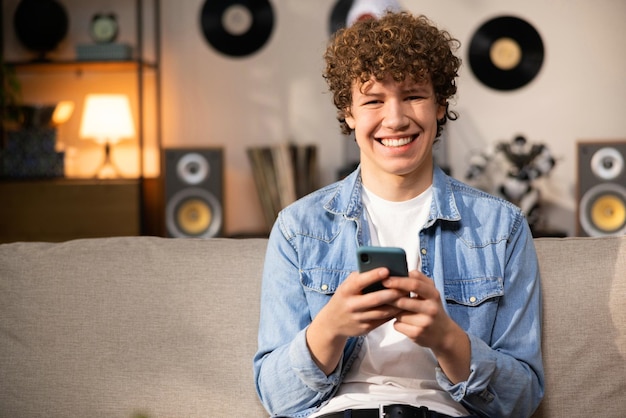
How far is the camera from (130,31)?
481 cm

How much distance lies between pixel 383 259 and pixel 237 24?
3761 millimetres

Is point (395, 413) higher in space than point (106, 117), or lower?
lower

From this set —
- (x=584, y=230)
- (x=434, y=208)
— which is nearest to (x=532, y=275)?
(x=434, y=208)


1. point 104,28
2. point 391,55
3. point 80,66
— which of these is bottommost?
point 391,55

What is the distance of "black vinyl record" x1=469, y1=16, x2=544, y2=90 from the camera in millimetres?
4602

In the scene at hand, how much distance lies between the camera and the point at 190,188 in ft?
14.7

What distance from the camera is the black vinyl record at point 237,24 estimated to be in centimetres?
473

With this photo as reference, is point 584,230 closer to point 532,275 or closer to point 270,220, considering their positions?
point 270,220

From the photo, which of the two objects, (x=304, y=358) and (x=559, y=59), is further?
(x=559, y=59)

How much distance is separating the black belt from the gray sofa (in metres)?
0.31

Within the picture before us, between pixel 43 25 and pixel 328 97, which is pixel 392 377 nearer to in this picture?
pixel 328 97

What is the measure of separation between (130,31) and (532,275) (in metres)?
3.75

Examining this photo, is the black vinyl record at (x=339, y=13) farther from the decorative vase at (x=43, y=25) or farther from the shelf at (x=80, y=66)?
the decorative vase at (x=43, y=25)

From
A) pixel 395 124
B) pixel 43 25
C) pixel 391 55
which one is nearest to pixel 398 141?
pixel 395 124
